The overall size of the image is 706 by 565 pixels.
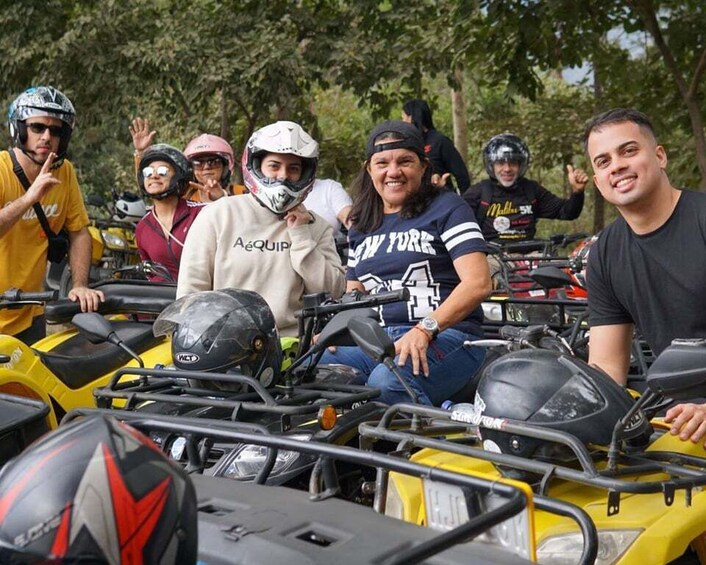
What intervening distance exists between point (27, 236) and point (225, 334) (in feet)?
8.40

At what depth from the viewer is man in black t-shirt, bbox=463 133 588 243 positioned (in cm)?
995

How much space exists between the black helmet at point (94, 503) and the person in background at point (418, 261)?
288 centimetres

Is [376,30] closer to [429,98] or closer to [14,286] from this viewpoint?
[429,98]

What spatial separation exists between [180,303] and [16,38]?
10.0 meters

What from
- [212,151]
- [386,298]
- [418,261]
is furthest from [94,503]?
[212,151]

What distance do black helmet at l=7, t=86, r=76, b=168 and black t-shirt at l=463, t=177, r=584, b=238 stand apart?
4.65 meters

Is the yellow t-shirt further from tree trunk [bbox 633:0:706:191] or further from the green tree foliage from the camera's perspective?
tree trunk [bbox 633:0:706:191]

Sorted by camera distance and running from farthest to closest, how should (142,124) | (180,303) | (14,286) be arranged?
(142,124) < (14,286) < (180,303)

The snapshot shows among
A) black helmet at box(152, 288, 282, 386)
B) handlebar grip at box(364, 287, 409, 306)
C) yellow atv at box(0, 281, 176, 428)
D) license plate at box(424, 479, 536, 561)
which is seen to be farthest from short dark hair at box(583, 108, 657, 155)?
yellow atv at box(0, 281, 176, 428)

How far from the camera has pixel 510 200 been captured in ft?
32.9

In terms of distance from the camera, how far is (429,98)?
15398mm

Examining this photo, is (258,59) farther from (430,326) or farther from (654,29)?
(430,326)

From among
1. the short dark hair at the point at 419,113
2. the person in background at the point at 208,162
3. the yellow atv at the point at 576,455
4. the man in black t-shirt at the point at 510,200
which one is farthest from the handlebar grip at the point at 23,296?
the short dark hair at the point at 419,113

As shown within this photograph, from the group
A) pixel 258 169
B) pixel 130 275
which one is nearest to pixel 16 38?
pixel 130 275
